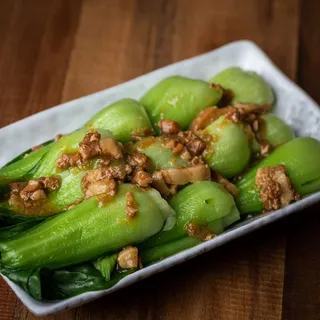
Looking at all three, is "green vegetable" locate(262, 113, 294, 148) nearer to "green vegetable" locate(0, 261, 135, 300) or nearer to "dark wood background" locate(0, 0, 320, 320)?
"dark wood background" locate(0, 0, 320, 320)

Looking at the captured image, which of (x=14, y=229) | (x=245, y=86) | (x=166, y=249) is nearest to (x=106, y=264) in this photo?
(x=166, y=249)

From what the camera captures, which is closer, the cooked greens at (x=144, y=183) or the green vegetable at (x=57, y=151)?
the cooked greens at (x=144, y=183)

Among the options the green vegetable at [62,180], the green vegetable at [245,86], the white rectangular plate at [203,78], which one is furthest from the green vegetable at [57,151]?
the green vegetable at [245,86]

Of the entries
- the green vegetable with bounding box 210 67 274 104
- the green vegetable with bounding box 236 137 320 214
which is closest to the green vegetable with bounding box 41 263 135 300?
the green vegetable with bounding box 236 137 320 214

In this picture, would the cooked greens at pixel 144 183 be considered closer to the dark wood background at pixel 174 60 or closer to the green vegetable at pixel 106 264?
the green vegetable at pixel 106 264

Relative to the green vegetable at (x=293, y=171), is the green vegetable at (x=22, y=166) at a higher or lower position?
higher

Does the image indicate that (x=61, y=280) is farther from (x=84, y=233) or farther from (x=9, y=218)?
(x=9, y=218)
